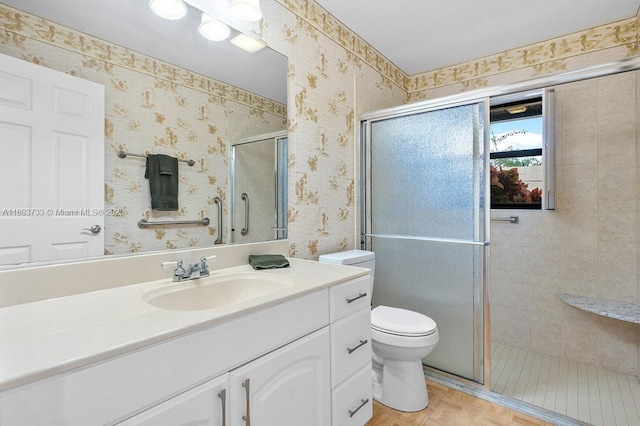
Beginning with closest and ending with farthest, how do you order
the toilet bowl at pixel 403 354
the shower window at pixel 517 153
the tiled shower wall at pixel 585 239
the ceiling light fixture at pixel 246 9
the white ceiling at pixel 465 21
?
the ceiling light fixture at pixel 246 9
the toilet bowl at pixel 403 354
the white ceiling at pixel 465 21
the tiled shower wall at pixel 585 239
the shower window at pixel 517 153

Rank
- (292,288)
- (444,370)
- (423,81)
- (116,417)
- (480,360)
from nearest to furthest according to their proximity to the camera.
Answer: (116,417) → (292,288) → (480,360) → (444,370) → (423,81)

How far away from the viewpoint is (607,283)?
7.08ft

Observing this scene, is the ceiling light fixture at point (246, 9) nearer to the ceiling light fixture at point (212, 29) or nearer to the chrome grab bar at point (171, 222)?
the ceiling light fixture at point (212, 29)

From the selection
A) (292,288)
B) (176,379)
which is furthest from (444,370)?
(176,379)

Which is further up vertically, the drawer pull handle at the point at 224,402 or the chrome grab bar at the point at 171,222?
the chrome grab bar at the point at 171,222

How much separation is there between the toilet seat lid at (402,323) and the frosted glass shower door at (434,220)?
0.85ft

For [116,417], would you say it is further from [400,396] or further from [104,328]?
[400,396]

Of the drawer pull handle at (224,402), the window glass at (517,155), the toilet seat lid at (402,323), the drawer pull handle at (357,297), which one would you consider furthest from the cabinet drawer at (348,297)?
the window glass at (517,155)

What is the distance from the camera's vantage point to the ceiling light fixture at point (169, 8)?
1.28m

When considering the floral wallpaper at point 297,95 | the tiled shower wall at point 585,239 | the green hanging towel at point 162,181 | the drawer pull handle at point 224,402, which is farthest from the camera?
the tiled shower wall at point 585,239

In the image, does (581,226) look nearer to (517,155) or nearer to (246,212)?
(517,155)

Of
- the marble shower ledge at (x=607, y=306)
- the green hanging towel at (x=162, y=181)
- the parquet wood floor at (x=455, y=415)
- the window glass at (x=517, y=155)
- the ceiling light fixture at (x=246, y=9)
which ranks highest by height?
the ceiling light fixture at (x=246, y=9)

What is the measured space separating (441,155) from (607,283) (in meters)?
1.44

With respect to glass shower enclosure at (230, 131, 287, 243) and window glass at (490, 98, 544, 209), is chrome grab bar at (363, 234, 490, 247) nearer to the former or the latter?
glass shower enclosure at (230, 131, 287, 243)
